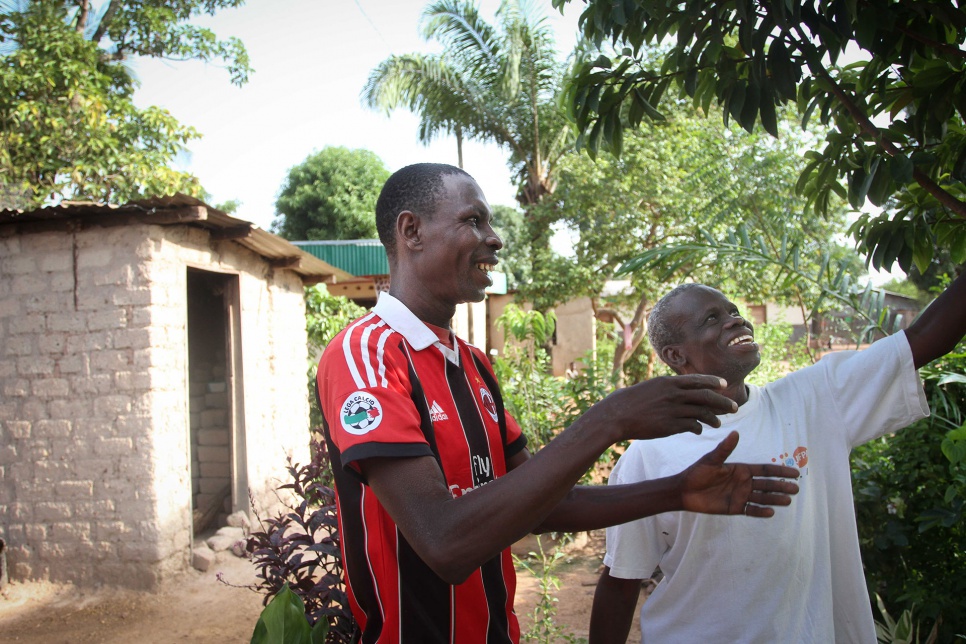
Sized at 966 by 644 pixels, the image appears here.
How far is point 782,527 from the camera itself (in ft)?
6.03

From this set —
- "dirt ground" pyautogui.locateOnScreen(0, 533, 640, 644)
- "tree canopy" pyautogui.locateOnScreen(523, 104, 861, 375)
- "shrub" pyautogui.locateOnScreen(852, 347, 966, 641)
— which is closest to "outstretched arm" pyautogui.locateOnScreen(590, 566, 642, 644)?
"shrub" pyautogui.locateOnScreen(852, 347, 966, 641)

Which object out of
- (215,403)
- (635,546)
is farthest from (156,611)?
(635,546)

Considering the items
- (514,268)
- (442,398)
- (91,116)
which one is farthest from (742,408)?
(514,268)

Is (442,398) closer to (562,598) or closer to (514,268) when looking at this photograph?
(562,598)

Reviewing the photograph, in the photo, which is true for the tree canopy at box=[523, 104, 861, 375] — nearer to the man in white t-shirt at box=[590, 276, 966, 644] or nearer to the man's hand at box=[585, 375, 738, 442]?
the man in white t-shirt at box=[590, 276, 966, 644]

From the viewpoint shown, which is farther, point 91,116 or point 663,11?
point 91,116

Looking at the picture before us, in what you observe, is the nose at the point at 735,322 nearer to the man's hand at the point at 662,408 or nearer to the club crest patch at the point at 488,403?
the club crest patch at the point at 488,403

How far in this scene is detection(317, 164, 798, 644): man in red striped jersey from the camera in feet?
3.78

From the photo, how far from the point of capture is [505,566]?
1.63m

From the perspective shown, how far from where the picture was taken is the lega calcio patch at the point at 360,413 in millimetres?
1241

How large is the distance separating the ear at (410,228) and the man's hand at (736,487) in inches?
30.5

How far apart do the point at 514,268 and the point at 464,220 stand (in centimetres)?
2013

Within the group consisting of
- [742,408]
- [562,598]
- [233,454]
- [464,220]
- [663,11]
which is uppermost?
[663,11]

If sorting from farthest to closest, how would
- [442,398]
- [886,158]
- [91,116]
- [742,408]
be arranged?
1. [91,116]
2. [742,408]
3. [886,158]
4. [442,398]
